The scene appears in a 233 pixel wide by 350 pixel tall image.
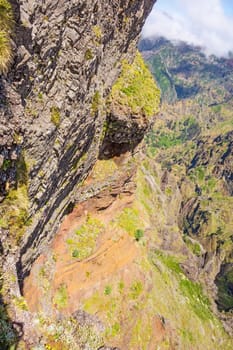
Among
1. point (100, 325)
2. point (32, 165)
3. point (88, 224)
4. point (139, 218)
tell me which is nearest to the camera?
point (32, 165)

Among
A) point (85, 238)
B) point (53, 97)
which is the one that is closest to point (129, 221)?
point (85, 238)

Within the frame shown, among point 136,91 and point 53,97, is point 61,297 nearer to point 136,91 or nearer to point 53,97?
point 53,97

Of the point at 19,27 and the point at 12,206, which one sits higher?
the point at 19,27

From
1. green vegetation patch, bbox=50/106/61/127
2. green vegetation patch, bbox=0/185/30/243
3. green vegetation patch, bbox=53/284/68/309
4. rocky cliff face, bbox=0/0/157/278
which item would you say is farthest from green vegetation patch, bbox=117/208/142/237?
green vegetation patch, bbox=0/185/30/243

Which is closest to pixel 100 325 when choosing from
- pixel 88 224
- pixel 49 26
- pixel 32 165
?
pixel 88 224

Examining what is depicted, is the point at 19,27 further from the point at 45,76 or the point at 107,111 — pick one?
the point at 107,111

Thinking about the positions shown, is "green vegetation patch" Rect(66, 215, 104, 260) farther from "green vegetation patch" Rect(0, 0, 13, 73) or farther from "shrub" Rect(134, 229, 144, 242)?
"green vegetation patch" Rect(0, 0, 13, 73)

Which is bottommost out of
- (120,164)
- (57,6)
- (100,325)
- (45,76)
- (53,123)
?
(100,325)

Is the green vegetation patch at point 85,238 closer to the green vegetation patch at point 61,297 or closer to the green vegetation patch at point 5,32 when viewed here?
the green vegetation patch at point 61,297
